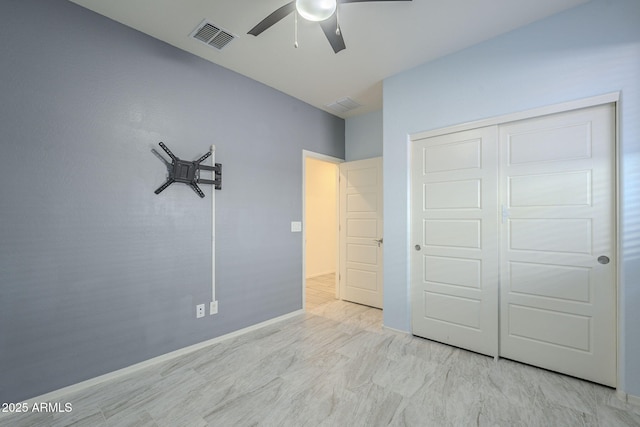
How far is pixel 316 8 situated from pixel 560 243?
253 centimetres

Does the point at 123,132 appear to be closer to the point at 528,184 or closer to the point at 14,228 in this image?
the point at 14,228

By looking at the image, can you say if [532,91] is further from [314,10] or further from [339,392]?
[339,392]

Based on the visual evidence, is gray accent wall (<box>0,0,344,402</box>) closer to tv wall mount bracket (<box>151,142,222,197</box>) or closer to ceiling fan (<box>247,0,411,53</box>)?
tv wall mount bracket (<box>151,142,222,197</box>)

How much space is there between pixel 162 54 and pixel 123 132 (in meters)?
0.84

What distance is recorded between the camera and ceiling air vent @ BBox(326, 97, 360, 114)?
374 centimetres

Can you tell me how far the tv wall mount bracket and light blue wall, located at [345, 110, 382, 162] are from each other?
2.25 meters

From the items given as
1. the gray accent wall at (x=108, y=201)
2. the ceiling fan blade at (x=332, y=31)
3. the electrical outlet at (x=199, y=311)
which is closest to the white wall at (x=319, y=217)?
the gray accent wall at (x=108, y=201)

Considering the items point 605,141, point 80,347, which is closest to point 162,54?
point 80,347

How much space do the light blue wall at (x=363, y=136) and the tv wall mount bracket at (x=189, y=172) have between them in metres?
2.25

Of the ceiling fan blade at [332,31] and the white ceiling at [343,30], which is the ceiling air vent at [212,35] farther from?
the ceiling fan blade at [332,31]

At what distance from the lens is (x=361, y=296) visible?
13.4 feet

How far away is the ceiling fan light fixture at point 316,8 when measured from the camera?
1606mm

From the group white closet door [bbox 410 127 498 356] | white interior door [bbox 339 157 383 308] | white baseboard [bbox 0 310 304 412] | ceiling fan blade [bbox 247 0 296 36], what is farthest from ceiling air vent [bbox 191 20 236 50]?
white baseboard [bbox 0 310 304 412]

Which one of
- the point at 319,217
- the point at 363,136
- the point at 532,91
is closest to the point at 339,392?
the point at 532,91
